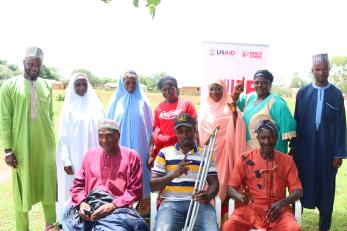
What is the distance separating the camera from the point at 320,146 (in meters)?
4.77

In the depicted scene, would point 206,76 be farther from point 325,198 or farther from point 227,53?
point 325,198

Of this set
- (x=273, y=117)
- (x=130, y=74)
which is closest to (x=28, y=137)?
(x=130, y=74)

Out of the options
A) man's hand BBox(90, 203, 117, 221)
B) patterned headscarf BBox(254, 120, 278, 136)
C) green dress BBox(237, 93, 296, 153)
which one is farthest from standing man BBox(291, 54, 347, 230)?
man's hand BBox(90, 203, 117, 221)

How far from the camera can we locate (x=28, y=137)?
4992 mm

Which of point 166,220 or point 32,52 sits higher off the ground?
point 32,52

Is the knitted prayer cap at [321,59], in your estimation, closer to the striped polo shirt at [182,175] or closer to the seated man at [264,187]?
the seated man at [264,187]

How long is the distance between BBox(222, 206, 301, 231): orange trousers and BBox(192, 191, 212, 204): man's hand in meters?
0.28

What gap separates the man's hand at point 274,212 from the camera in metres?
3.86

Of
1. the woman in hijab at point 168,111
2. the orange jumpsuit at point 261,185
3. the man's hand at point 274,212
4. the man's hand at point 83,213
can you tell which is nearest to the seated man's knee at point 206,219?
the orange jumpsuit at point 261,185

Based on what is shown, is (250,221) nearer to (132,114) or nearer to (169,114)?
(169,114)

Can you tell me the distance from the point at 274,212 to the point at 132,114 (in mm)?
2332

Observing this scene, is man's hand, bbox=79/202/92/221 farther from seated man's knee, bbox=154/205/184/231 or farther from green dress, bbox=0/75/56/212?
green dress, bbox=0/75/56/212

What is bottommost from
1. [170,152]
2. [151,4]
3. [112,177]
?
[112,177]

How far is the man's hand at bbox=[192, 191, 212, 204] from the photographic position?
12.6 feet
